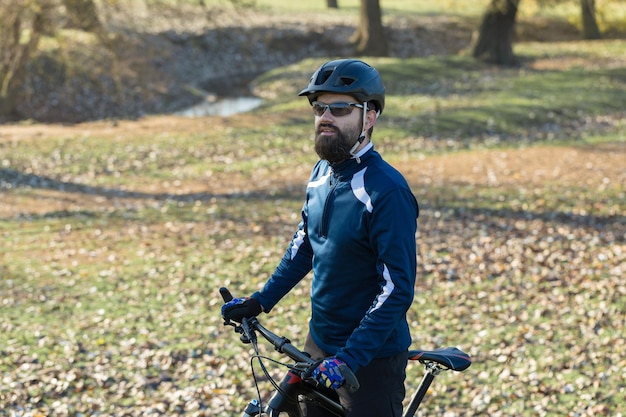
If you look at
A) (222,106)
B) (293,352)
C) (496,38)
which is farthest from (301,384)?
(496,38)

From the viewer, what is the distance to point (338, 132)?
12.9 feet

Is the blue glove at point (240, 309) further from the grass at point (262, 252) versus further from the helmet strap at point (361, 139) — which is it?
the grass at point (262, 252)

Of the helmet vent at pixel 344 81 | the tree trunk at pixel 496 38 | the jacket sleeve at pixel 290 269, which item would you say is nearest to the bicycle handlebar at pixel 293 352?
the jacket sleeve at pixel 290 269

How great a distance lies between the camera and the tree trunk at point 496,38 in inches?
1276

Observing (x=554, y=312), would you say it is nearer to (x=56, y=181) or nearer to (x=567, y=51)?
(x=56, y=181)

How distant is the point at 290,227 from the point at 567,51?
28.1 meters

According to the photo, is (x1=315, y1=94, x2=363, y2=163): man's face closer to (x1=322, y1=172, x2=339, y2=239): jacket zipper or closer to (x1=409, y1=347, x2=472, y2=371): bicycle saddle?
(x1=322, y1=172, x2=339, y2=239): jacket zipper

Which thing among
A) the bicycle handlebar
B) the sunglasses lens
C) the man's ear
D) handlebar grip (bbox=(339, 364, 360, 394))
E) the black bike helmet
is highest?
the black bike helmet

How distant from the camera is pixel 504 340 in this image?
8.95m

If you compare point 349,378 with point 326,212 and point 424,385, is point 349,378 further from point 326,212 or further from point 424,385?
point 326,212

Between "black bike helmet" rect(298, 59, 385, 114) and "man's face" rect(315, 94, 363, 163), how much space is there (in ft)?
0.22

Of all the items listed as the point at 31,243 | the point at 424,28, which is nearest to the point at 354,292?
the point at 31,243

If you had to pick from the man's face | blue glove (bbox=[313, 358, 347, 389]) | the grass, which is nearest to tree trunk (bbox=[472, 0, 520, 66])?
the grass

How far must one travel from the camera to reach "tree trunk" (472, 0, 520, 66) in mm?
32406
